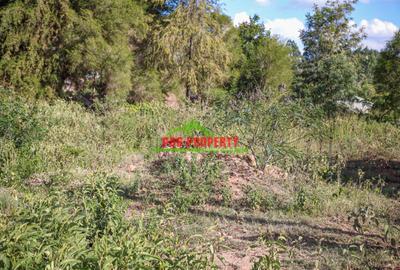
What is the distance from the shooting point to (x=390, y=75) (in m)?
11.8

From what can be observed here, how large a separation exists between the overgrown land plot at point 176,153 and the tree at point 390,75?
60 millimetres

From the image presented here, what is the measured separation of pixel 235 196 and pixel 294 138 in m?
2.46

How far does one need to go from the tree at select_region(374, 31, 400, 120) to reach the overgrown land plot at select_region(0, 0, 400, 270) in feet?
0.20

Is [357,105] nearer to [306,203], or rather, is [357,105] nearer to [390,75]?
[390,75]

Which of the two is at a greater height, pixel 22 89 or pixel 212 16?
pixel 212 16

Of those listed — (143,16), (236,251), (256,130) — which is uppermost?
(143,16)

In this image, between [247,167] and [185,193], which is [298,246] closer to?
[185,193]

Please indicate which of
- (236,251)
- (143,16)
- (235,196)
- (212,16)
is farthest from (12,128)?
(212,16)

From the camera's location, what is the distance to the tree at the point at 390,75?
38.0ft

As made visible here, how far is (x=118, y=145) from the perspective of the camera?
7.58m

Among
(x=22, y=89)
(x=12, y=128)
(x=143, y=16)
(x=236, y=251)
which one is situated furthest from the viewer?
(x=143, y=16)

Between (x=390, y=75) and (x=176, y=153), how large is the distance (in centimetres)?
816

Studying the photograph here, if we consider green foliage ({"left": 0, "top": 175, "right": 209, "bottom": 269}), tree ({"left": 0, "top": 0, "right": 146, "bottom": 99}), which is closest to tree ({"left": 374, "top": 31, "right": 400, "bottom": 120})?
tree ({"left": 0, "top": 0, "right": 146, "bottom": 99})

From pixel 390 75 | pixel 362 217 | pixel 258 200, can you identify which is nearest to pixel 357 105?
pixel 390 75
